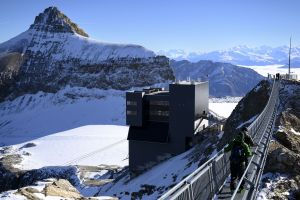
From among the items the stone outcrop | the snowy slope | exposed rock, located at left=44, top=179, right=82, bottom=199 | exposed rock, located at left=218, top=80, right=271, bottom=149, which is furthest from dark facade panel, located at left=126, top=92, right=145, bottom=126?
exposed rock, located at left=44, top=179, right=82, bottom=199

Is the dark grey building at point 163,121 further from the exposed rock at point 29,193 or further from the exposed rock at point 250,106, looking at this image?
the exposed rock at point 29,193

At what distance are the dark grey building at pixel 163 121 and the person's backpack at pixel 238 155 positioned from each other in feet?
170

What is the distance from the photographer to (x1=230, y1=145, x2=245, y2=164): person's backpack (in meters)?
14.5

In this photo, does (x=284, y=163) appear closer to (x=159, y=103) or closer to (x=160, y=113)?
(x=160, y=113)

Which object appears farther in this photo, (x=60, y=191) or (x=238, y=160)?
(x=60, y=191)

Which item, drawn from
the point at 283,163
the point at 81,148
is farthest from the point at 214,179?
the point at 81,148

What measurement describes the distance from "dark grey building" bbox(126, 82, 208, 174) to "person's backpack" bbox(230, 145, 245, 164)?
51.9 metres

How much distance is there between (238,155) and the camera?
14586mm

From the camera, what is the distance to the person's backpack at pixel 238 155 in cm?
1454

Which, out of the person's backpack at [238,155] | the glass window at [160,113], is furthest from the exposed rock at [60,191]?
the glass window at [160,113]

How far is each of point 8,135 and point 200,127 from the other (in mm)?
99381

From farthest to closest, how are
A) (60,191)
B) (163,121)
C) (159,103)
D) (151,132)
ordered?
(159,103) < (163,121) < (151,132) < (60,191)

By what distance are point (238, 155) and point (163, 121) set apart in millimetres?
56642

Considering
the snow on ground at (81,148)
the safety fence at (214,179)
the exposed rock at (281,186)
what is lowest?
the snow on ground at (81,148)
